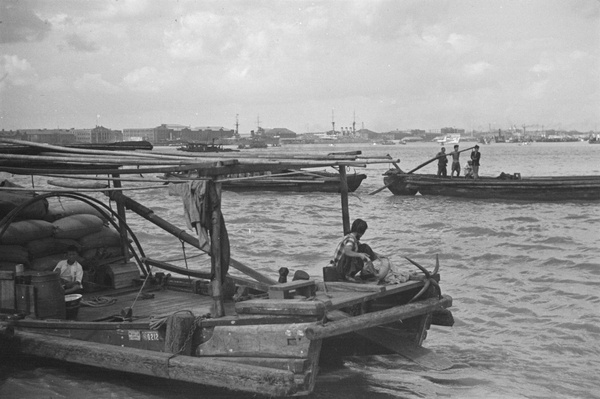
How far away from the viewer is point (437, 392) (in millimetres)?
7930

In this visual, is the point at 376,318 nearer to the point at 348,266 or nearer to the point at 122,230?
the point at 348,266

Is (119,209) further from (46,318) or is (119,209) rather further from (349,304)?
(349,304)

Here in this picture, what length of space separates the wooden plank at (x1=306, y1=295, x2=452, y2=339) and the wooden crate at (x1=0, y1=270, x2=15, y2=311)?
3789 mm

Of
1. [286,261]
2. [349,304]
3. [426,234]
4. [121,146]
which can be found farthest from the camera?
[426,234]

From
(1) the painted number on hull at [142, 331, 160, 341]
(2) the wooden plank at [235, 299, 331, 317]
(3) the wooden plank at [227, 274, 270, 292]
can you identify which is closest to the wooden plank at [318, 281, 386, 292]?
(3) the wooden plank at [227, 274, 270, 292]

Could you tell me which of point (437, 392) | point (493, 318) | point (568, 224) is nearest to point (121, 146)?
point (437, 392)

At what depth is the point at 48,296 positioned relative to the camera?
792 cm

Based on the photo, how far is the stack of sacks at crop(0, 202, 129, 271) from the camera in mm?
8945

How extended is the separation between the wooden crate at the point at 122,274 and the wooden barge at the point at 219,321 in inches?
12.4

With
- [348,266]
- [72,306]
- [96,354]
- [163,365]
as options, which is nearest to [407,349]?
[348,266]

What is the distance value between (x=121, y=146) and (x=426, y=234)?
12.7m

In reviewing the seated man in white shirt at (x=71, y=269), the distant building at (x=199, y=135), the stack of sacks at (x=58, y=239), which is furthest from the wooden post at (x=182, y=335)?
the distant building at (x=199, y=135)

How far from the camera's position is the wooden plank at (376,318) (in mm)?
6402

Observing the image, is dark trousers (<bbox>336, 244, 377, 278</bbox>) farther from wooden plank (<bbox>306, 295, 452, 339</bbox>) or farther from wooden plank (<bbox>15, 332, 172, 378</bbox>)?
wooden plank (<bbox>15, 332, 172, 378</bbox>)
